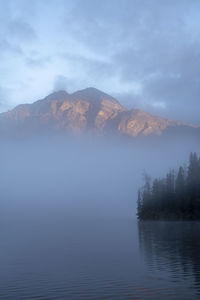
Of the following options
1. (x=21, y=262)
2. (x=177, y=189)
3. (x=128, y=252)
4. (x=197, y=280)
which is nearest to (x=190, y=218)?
(x=177, y=189)

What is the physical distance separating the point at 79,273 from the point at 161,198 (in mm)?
115459

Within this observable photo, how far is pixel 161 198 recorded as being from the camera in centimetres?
15675

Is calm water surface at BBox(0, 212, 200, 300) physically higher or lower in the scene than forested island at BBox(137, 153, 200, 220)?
lower

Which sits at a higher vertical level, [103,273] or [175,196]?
[175,196]

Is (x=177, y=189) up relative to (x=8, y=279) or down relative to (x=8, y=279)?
up

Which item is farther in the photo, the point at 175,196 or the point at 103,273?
the point at 175,196

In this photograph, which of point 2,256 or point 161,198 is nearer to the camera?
point 2,256

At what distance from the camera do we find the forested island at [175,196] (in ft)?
447

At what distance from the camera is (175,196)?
14525 centimetres

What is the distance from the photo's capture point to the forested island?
136250 millimetres

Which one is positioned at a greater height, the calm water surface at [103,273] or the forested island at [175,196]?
the forested island at [175,196]

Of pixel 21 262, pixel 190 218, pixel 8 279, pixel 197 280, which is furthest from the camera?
pixel 190 218

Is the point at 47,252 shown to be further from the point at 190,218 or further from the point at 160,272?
the point at 190,218

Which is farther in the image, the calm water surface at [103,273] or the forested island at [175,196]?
the forested island at [175,196]
